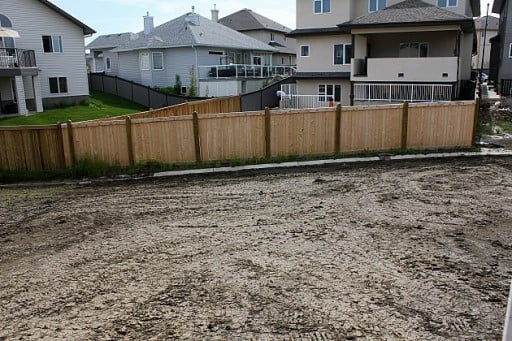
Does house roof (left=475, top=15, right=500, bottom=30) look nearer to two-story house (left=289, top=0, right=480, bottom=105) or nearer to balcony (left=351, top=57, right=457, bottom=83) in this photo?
two-story house (left=289, top=0, right=480, bottom=105)

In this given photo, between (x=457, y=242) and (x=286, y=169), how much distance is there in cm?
681

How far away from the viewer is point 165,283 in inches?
254

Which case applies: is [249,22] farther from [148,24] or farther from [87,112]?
[87,112]

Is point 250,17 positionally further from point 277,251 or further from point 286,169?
point 277,251

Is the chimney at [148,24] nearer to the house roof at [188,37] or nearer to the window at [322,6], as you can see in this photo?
the house roof at [188,37]

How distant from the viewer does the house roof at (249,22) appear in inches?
2255

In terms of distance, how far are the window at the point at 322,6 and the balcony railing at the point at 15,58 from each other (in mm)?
18736

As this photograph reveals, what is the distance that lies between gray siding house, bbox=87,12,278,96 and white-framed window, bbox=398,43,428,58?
13130 mm

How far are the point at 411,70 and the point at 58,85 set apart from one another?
23.3 metres

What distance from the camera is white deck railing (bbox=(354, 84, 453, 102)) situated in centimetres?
2480

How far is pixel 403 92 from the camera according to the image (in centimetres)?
2559

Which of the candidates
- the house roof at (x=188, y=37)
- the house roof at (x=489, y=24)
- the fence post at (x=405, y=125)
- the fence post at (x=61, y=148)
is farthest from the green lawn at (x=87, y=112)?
the house roof at (x=489, y=24)

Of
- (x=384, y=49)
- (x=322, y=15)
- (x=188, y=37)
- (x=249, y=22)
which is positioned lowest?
(x=384, y=49)

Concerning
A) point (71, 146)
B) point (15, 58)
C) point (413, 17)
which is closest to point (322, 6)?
point (413, 17)
